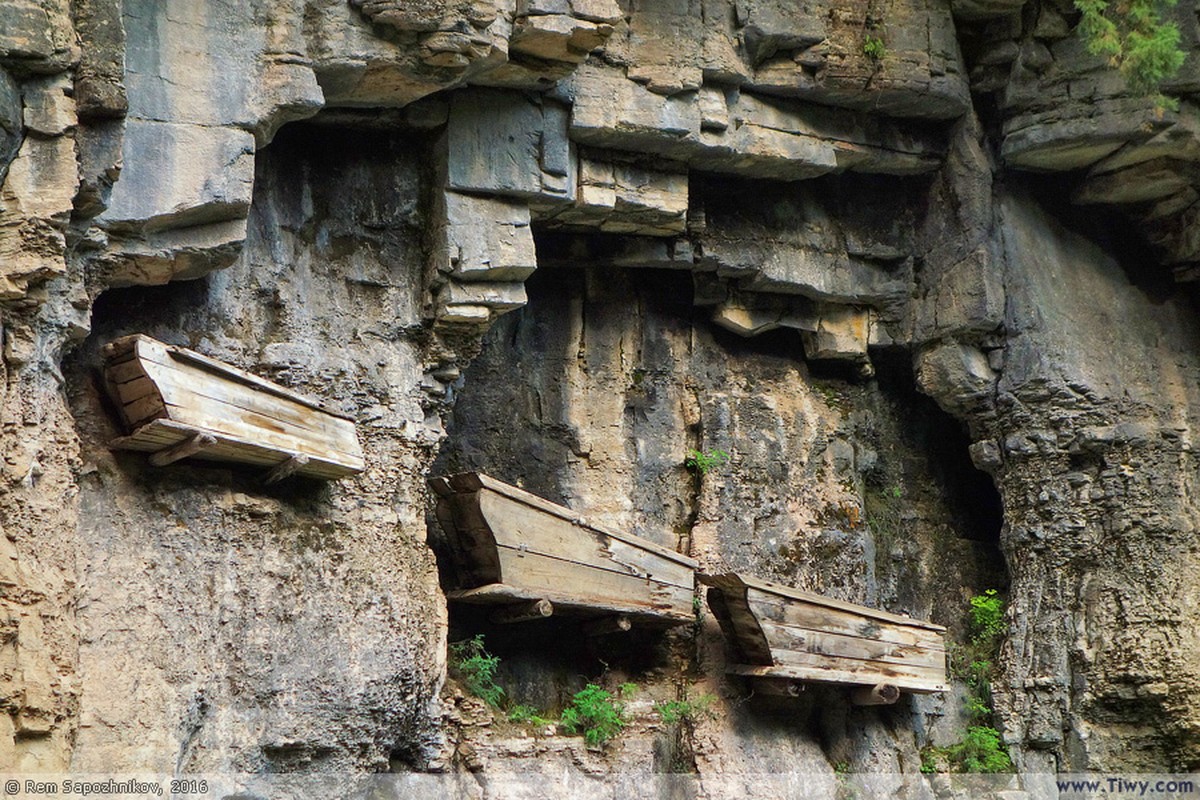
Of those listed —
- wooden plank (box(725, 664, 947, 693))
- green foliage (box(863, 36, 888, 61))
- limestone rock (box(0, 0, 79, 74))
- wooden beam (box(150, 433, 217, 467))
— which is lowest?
wooden plank (box(725, 664, 947, 693))

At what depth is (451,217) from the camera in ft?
32.1

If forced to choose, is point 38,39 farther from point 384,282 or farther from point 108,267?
point 384,282

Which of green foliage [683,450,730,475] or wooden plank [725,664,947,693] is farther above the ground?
green foliage [683,450,730,475]

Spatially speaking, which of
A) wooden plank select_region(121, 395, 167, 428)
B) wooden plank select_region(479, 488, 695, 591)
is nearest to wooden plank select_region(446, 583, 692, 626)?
wooden plank select_region(479, 488, 695, 591)

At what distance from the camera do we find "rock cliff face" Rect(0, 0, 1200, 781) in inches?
302

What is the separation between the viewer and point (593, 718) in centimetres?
1020

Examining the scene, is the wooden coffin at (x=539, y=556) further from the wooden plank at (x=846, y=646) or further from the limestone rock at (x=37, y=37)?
the limestone rock at (x=37, y=37)

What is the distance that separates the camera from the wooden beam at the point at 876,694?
11.0 m

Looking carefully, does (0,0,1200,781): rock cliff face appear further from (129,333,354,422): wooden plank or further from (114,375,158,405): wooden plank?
(129,333,354,422): wooden plank

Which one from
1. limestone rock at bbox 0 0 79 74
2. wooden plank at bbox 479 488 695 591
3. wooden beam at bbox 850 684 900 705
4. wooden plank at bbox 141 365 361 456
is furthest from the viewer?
wooden beam at bbox 850 684 900 705

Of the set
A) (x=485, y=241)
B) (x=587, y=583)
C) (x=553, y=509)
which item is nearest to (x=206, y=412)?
(x=485, y=241)

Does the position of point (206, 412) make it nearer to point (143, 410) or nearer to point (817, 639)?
point (143, 410)

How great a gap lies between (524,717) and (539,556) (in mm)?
1242

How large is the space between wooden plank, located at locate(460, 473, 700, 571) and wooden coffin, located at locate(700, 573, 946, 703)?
0.30 meters
